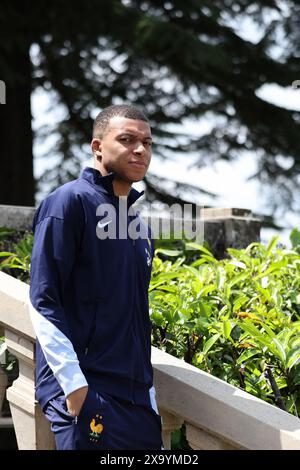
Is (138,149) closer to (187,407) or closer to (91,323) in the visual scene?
(91,323)

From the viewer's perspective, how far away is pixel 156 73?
13766mm

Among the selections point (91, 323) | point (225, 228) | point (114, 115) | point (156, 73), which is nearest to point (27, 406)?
point (91, 323)

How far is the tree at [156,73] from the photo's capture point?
11.6m

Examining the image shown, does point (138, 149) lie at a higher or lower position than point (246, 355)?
higher

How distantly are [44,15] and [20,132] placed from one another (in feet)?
6.01

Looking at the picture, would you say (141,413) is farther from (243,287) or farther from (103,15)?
(103,15)

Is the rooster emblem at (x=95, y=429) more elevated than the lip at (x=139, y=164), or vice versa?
the lip at (x=139, y=164)

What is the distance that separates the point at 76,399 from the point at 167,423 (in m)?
0.65

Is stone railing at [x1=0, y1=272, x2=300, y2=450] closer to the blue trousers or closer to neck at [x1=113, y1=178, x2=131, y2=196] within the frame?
the blue trousers

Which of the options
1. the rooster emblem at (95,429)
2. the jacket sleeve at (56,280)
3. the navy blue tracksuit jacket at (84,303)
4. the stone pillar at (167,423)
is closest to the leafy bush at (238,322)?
the stone pillar at (167,423)

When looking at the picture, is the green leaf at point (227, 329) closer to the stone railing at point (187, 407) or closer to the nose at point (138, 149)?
the stone railing at point (187, 407)

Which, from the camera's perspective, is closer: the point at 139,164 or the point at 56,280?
the point at 56,280

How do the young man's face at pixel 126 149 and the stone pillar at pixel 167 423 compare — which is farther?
the stone pillar at pixel 167 423
